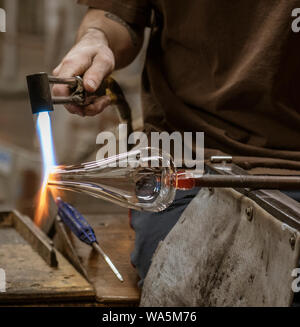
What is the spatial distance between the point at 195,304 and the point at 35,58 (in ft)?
20.7

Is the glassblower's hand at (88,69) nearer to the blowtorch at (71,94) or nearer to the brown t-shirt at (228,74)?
the blowtorch at (71,94)

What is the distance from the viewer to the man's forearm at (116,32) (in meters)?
1.30

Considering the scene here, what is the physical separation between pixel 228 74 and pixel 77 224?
→ 1.40ft

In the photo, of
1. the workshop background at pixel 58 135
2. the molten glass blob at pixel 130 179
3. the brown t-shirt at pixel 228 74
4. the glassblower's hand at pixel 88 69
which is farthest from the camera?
the workshop background at pixel 58 135

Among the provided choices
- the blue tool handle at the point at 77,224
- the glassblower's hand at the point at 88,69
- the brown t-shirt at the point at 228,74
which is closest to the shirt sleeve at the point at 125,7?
the brown t-shirt at the point at 228,74

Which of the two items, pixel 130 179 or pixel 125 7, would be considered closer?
pixel 130 179

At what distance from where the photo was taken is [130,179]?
89 centimetres

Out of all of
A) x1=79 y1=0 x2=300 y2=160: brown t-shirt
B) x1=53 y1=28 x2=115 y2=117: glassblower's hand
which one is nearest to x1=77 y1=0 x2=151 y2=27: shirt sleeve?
x1=79 y1=0 x2=300 y2=160: brown t-shirt

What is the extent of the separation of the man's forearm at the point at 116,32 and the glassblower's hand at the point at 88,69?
118mm

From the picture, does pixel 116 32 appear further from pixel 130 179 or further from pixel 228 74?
pixel 130 179

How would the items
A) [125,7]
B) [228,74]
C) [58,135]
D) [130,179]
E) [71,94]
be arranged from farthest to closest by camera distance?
[58,135]
[125,7]
[228,74]
[71,94]
[130,179]

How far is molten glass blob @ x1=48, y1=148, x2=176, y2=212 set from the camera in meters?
0.86

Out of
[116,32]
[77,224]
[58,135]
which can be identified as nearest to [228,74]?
[116,32]

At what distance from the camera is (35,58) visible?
6.98 meters
